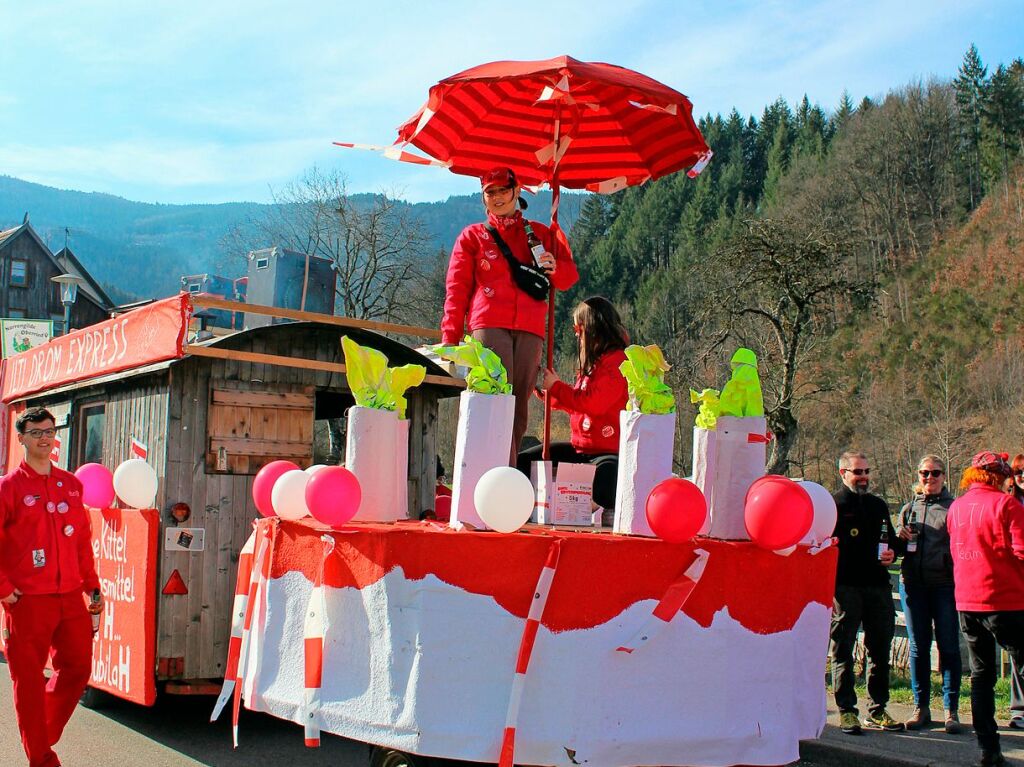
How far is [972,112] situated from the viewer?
226ft

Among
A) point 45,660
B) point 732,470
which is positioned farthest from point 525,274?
point 45,660

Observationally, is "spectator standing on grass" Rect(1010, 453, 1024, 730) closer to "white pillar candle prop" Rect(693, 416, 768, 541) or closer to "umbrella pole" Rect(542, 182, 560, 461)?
"umbrella pole" Rect(542, 182, 560, 461)

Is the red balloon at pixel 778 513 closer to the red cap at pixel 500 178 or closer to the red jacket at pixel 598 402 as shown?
the red jacket at pixel 598 402

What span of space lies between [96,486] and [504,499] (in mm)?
4183

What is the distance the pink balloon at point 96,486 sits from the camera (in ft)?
21.9

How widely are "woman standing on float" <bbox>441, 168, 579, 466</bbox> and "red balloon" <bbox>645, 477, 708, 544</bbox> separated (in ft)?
5.67

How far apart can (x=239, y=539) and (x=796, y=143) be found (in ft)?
278

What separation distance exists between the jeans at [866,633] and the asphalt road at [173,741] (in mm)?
3376

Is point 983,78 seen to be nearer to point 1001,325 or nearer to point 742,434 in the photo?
point 1001,325

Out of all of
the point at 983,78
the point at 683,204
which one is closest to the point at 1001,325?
the point at 983,78

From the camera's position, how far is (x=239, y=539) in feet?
22.1

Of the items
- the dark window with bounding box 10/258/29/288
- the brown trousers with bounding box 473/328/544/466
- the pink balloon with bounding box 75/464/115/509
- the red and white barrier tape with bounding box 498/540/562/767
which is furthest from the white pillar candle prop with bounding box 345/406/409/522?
the dark window with bounding box 10/258/29/288

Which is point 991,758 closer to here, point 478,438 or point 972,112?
point 478,438

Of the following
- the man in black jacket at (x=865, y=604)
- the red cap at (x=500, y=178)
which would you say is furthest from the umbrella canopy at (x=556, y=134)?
the man in black jacket at (x=865, y=604)
